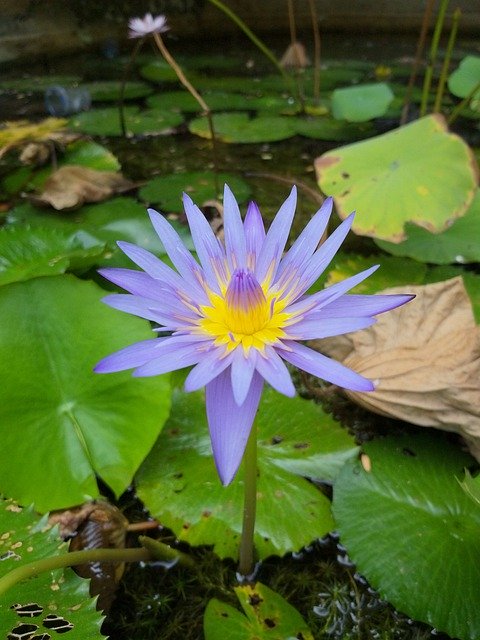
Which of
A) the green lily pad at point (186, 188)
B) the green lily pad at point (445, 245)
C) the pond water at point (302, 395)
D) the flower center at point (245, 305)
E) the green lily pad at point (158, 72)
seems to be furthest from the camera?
the green lily pad at point (158, 72)

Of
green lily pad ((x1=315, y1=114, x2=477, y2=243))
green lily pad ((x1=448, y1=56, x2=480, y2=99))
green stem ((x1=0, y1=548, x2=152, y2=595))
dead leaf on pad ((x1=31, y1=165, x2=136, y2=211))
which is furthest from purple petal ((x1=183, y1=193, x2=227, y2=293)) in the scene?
green lily pad ((x1=448, y1=56, x2=480, y2=99))

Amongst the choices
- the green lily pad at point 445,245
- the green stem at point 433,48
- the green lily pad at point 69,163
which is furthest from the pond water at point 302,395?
the green stem at point 433,48

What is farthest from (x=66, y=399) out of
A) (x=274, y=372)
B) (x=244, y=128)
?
(x=244, y=128)

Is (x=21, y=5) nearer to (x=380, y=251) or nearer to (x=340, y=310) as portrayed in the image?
(x=380, y=251)

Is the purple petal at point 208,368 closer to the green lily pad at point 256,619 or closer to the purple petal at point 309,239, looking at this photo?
the purple petal at point 309,239

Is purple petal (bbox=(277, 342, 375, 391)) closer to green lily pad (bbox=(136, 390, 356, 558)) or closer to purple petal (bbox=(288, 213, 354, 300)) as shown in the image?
purple petal (bbox=(288, 213, 354, 300))

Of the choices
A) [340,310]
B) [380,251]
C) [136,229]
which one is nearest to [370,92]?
[380,251]

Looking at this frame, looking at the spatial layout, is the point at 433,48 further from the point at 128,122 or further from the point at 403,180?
the point at 128,122
